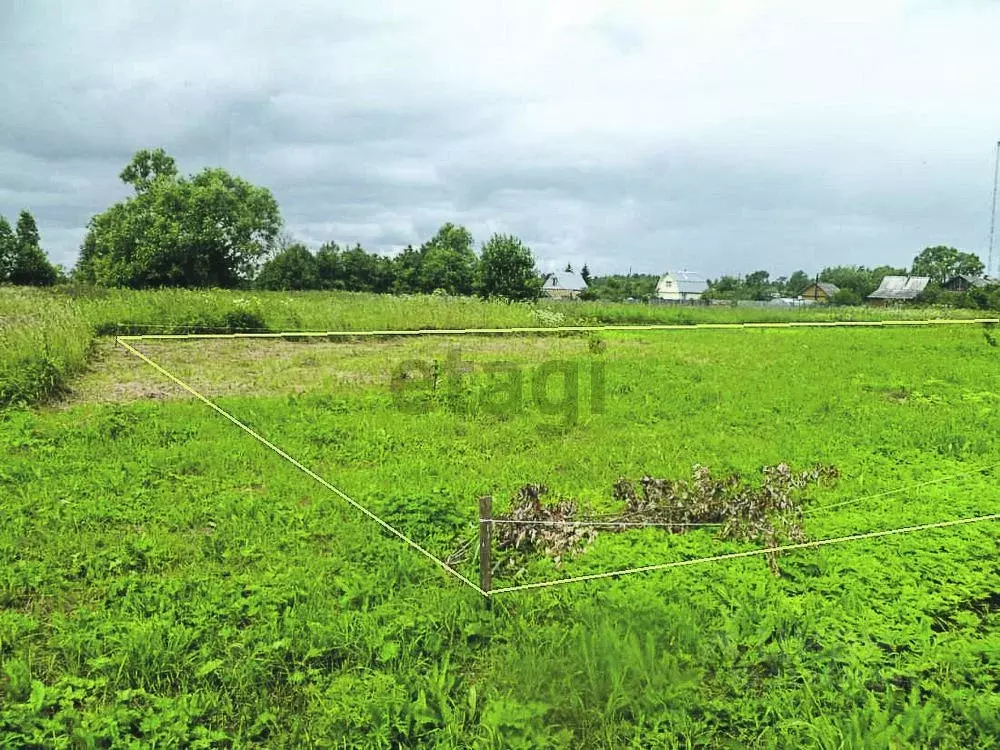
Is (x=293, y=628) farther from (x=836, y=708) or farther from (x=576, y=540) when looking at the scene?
(x=836, y=708)

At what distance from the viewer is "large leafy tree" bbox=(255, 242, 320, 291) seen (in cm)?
3944

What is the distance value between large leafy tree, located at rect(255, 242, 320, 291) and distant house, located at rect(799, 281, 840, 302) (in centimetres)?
3665

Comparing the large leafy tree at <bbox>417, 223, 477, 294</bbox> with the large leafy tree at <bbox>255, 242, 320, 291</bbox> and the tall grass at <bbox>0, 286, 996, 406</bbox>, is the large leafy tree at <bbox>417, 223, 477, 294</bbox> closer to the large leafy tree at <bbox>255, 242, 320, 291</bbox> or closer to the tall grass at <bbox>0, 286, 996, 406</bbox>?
the large leafy tree at <bbox>255, 242, 320, 291</bbox>

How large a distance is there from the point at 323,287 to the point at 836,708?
40.4 metres

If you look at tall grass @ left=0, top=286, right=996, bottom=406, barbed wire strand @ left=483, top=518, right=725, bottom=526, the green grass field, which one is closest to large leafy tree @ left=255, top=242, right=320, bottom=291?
tall grass @ left=0, top=286, right=996, bottom=406

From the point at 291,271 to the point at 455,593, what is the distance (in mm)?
39389

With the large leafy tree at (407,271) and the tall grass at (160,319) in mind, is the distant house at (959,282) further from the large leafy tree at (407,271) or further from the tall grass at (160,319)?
the large leafy tree at (407,271)

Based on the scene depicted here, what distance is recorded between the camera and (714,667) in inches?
118

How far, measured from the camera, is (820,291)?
55.3 meters

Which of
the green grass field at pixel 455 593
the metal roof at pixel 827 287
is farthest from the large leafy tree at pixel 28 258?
the metal roof at pixel 827 287

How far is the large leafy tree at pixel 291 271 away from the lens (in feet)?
129

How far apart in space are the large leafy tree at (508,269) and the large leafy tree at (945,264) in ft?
84.6

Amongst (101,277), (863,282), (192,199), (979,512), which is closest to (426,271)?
(192,199)

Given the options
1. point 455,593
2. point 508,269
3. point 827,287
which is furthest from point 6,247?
point 827,287
